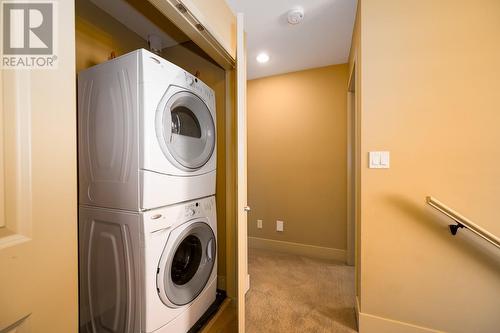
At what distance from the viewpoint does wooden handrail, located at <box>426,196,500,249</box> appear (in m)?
1.15

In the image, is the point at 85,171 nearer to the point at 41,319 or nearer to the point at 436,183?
the point at 41,319

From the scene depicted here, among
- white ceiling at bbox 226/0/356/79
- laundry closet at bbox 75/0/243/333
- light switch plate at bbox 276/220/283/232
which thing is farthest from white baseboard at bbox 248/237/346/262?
white ceiling at bbox 226/0/356/79

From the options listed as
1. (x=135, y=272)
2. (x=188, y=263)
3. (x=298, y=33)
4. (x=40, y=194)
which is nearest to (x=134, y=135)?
(x=40, y=194)

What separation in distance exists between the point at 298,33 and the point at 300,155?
55.6 inches

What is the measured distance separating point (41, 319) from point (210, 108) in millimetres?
1411

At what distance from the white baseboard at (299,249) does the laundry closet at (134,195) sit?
4.52 ft

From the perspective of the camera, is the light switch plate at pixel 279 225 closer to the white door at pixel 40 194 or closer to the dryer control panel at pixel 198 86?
the dryer control panel at pixel 198 86

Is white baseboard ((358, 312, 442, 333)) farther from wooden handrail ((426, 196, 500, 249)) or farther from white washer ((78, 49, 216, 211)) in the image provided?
white washer ((78, 49, 216, 211))

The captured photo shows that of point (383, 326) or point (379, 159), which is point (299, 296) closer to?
point (383, 326)

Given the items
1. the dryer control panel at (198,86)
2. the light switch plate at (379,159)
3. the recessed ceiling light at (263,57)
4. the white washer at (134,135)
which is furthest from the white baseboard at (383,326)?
the recessed ceiling light at (263,57)

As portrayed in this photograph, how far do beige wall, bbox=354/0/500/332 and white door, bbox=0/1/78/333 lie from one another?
5.39ft

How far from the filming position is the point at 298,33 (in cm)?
195

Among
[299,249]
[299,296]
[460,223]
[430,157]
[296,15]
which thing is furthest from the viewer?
[299,249]

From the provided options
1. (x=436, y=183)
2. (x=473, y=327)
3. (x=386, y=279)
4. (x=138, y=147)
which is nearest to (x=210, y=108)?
(x=138, y=147)
